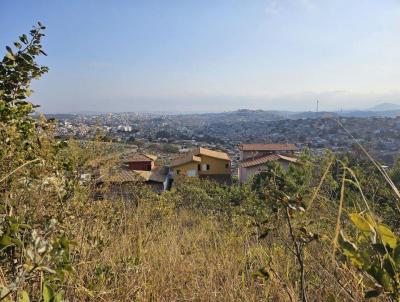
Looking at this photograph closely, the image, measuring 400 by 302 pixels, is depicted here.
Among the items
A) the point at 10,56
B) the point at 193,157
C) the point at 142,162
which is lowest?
the point at 193,157

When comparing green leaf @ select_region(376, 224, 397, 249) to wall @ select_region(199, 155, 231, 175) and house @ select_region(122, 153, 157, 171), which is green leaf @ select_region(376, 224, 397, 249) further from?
wall @ select_region(199, 155, 231, 175)

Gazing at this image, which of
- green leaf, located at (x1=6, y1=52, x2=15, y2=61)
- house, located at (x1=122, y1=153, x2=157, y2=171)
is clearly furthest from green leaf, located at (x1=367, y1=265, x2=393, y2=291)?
house, located at (x1=122, y1=153, x2=157, y2=171)

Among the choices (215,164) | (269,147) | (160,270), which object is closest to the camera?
(160,270)

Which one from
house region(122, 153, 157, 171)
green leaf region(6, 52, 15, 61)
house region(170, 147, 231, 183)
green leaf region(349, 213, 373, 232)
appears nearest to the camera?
green leaf region(349, 213, 373, 232)

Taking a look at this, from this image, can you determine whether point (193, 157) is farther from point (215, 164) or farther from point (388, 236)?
point (388, 236)

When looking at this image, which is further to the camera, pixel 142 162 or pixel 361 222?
pixel 142 162

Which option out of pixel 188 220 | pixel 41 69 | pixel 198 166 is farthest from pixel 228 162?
pixel 41 69

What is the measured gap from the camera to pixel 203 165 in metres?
31.7

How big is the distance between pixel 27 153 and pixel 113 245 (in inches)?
28.3

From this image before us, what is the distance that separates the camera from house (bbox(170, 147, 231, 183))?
30.3m

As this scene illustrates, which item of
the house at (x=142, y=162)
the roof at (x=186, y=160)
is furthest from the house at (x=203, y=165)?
the house at (x=142, y=162)

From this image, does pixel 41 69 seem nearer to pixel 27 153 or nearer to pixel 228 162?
pixel 27 153

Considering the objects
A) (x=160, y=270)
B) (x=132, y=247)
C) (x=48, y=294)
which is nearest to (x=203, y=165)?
(x=132, y=247)

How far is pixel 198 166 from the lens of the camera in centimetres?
3131
